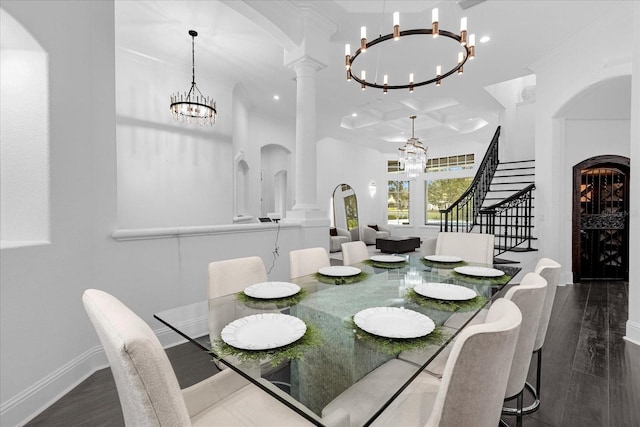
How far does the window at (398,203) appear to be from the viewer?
10994 mm

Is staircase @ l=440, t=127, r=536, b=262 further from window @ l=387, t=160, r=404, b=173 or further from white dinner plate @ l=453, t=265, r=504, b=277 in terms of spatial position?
window @ l=387, t=160, r=404, b=173

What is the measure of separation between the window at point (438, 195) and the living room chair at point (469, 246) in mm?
7487

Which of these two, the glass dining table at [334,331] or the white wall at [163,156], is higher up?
the white wall at [163,156]

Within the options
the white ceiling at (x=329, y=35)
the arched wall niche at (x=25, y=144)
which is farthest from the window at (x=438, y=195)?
the arched wall niche at (x=25, y=144)

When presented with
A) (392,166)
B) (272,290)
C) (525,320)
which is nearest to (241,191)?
(272,290)

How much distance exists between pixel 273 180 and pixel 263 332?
322 inches

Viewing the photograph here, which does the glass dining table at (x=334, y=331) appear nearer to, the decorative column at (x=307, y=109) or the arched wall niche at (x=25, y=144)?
the arched wall niche at (x=25, y=144)

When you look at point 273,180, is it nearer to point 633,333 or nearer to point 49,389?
point 49,389

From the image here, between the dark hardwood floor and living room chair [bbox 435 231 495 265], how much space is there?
0.92m

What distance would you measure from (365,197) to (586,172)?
20.5ft

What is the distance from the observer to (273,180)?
29.9 ft

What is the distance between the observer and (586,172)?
4922 mm

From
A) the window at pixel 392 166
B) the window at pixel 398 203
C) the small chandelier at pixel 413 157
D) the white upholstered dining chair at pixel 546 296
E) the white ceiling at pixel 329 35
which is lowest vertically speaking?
the white upholstered dining chair at pixel 546 296

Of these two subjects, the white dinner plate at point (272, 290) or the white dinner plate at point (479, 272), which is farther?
the white dinner plate at point (479, 272)
